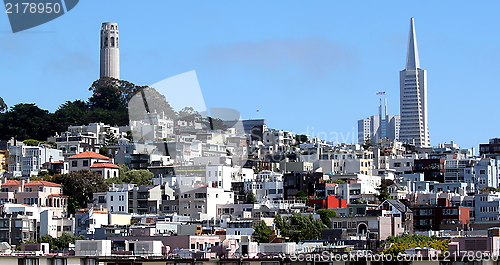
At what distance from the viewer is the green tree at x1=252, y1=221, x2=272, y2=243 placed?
54.1 meters

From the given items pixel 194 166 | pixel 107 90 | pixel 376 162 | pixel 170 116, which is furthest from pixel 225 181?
pixel 107 90

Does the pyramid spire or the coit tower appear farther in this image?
the pyramid spire

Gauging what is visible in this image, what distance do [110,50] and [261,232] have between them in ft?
247

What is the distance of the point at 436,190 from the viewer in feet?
259

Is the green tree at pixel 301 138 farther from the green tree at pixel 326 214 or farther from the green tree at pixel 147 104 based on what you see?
the green tree at pixel 326 214

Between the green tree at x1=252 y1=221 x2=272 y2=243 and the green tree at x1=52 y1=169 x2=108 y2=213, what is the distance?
60.4 feet

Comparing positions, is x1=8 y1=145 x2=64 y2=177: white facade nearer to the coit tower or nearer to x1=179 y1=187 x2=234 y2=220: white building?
x1=179 y1=187 x2=234 y2=220: white building

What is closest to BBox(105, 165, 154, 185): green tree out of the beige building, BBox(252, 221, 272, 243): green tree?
the beige building

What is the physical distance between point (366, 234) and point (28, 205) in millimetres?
22730

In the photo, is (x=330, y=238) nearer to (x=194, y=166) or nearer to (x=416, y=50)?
(x=194, y=166)

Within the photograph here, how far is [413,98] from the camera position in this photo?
16925cm

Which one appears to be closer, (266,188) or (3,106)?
(266,188)

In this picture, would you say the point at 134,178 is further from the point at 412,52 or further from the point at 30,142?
the point at 412,52

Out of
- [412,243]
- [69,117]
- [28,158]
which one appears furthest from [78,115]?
[412,243]
